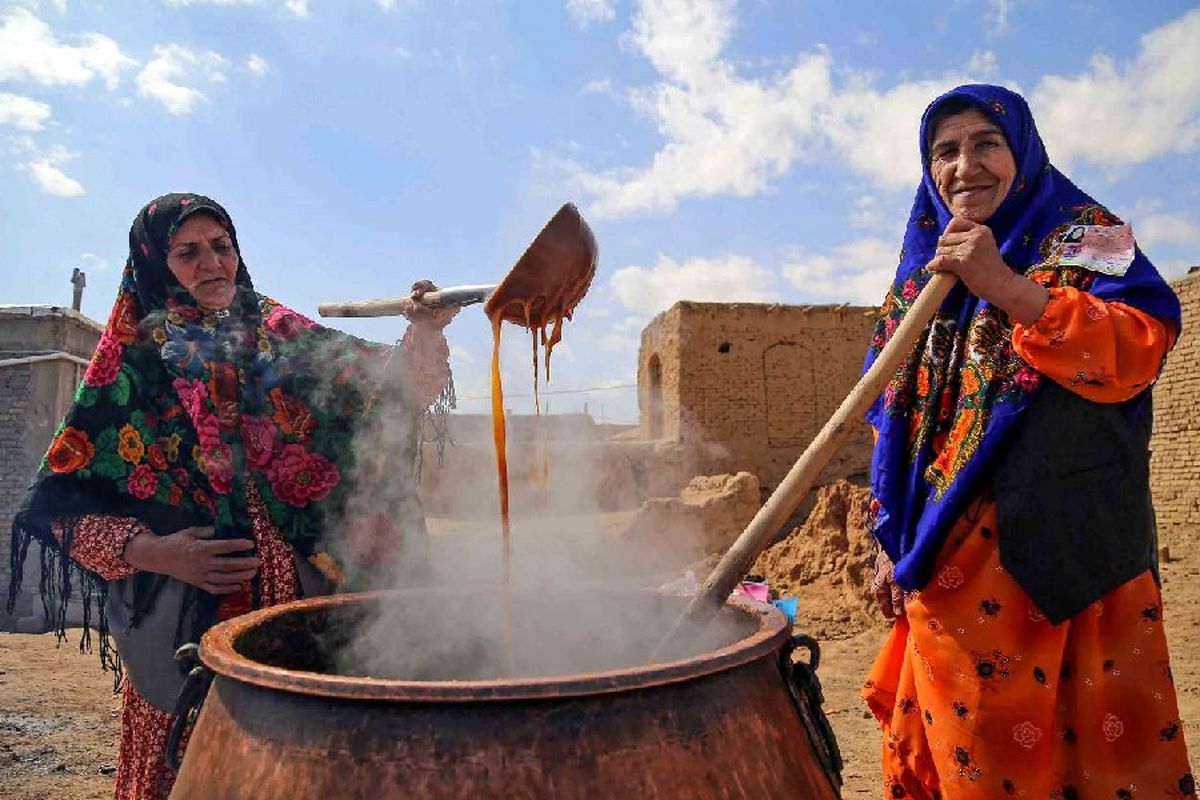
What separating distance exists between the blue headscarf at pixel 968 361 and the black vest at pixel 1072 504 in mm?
74

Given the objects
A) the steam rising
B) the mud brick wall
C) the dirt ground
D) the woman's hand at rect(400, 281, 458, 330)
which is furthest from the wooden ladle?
the mud brick wall

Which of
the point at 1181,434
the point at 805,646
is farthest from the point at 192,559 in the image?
the point at 1181,434

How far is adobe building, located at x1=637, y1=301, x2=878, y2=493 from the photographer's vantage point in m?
14.5

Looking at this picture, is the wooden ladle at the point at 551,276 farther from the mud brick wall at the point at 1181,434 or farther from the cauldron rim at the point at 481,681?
the mud brick wall at the point at 1181,434

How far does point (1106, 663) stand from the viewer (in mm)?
1724

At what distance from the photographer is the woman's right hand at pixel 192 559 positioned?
6.74 feet

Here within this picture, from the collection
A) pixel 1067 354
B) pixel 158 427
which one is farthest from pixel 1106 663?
pixel 158 427

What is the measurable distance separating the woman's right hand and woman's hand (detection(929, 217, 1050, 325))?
6.22ft

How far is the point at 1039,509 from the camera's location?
1686 millimetres

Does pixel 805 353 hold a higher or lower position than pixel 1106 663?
Result: higher

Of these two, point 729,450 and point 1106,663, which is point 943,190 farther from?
point 729,450

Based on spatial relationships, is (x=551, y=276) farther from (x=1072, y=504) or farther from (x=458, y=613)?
(x=1072, y=504)

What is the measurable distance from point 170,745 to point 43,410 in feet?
30.0

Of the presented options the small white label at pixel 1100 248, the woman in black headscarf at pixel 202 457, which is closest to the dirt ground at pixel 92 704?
the woman in black headscarf at pixel 202 457
